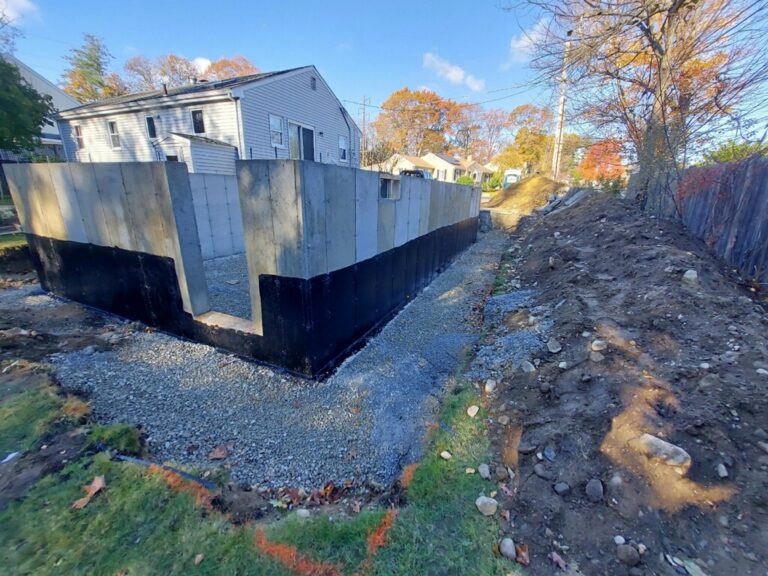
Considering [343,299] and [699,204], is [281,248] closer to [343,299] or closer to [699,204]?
[343,299]

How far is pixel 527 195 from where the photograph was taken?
59.7ft

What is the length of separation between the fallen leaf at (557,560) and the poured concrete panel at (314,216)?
270cm

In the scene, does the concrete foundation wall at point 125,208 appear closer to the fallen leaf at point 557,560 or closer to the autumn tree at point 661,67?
the fallen leaf at point 557,560

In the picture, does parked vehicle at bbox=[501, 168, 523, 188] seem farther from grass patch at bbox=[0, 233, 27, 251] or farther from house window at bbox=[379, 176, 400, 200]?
grass patch at bbox=[0, 233, 27, 251]

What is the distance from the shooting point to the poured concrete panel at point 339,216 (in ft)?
10.9

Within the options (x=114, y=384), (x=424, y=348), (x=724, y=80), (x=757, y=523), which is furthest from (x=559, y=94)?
(x=114, y=384)

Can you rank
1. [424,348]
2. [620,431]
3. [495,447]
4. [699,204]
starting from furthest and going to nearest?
[699,204]
[424,348]
[495,447]
[620,431]

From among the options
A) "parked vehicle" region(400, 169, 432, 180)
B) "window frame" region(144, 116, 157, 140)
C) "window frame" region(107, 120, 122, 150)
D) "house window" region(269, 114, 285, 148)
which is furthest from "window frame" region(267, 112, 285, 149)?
"window frame" region(107, 120, 122, 150)

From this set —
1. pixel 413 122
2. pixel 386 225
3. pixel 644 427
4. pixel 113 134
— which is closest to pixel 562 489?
pixel 644 427

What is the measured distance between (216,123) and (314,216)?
32.5ft

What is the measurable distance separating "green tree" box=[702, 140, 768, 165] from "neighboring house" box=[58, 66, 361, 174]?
38.9 feet

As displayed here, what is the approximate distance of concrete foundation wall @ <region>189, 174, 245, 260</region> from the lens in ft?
24.8

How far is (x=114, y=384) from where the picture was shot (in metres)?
3.17

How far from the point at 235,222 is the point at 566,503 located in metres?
8.88
